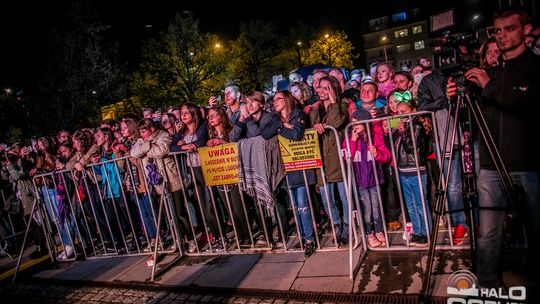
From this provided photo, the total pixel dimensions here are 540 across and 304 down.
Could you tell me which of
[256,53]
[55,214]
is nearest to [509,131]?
[55,214]

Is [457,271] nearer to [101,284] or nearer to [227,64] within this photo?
[101,284]

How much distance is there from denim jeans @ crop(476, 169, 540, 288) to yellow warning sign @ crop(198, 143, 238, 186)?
10.3 ft

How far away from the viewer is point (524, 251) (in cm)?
364

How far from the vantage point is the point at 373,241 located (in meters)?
4.59

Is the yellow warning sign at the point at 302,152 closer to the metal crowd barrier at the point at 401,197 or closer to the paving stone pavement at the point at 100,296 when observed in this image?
the metal crowd barrier at the point at 401,197

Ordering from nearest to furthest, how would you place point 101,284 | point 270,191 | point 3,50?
1. point 270,191
2. point 101,284
3. point 3,50

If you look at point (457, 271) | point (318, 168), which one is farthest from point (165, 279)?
point (457, 271)

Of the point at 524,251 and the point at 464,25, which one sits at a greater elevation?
the point at 464,25

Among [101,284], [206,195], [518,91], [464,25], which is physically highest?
[464,25]

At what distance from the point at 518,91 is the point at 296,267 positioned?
315 cm

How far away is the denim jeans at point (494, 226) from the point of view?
2.80m

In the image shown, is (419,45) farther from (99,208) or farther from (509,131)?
(509,131)

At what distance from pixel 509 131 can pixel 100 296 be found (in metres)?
5.39

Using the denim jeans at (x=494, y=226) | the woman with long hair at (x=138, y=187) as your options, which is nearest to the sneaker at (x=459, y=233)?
the denim jeans at (x=494, y=226)
